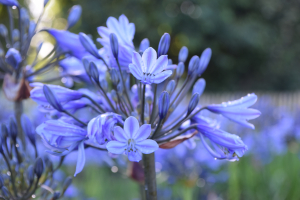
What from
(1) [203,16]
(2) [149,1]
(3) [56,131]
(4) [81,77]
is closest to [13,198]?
(3) [56,131]

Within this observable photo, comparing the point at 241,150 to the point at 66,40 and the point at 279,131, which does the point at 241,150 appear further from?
the point at 279,131

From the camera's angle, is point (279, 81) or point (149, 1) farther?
point (279, 81)

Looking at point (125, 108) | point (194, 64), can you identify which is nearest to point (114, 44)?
point (125, 108)

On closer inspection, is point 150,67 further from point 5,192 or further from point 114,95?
point 5,192

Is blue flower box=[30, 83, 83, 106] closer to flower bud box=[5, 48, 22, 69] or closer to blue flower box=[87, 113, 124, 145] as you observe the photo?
blue flower box=[87, 113, 124, 145]

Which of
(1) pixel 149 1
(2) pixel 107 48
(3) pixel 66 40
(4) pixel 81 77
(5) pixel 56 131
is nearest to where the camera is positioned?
(5) pixel 56 131

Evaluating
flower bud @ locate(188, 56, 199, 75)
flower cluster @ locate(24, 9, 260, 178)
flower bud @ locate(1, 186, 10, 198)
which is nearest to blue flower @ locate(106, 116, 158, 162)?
flower cluster @ locate(24, 9, 260, 178)

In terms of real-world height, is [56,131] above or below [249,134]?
above
